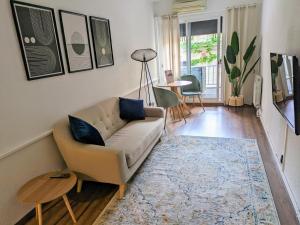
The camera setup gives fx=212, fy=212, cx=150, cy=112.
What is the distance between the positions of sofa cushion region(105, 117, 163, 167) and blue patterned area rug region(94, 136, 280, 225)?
32cm

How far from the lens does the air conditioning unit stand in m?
4.70

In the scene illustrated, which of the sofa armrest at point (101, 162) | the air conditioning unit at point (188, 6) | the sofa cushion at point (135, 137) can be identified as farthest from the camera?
the air conditioning unit at point (188, 6)

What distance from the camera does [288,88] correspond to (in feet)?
5.96

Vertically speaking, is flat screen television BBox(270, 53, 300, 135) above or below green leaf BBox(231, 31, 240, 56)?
below

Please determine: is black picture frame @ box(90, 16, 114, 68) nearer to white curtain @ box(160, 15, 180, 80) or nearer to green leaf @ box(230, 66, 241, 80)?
white curtain @ box(160, 15, 180, 80)

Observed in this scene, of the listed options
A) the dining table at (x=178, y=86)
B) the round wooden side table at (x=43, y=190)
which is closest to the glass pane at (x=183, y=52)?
the dining table at (x=178, y=86)

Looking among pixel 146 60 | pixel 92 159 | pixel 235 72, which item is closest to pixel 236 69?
pixel 235 72

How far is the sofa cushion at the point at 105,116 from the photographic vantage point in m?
2.64

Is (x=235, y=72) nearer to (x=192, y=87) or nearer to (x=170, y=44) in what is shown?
(x=192, y=87)

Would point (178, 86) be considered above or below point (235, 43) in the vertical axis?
below

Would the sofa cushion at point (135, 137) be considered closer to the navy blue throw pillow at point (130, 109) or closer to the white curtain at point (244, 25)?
the navy blue throw pillow at point (130, 109)

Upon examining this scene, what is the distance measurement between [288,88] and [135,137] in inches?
66.5

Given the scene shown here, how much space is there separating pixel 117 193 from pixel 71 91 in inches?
51.8

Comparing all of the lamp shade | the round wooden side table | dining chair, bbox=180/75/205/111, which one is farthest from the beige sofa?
dining chair, bbox=180/75/205/111
